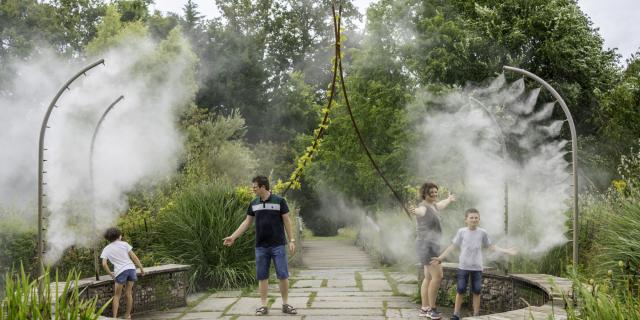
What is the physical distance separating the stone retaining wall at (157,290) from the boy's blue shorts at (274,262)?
4.25 ft

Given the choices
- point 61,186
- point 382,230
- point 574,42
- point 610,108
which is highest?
point 574,42

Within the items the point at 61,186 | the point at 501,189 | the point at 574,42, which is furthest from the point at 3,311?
the point at 574,42

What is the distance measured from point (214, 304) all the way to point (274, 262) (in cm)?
145

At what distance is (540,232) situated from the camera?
914 cm

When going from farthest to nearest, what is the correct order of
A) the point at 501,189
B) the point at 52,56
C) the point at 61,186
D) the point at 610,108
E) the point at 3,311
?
the point at 52,56
the point at 610,108
the point at 61,186
the point at 501,189
the point at 3,311

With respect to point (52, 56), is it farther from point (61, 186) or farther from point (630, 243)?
point (630, 243)

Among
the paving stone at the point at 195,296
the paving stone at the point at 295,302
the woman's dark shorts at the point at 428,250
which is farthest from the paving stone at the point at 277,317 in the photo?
the paving stone at the point at 195,296

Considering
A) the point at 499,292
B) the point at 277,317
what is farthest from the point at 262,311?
the point at 499,292

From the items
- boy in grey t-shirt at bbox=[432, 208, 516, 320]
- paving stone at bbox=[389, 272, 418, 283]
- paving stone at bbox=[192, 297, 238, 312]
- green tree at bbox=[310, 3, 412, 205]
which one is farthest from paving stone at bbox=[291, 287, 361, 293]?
green tree at bbox=[310, 3, 412, 205]

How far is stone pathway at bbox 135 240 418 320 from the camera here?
7566 millimetres

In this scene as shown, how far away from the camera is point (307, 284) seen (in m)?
10.3

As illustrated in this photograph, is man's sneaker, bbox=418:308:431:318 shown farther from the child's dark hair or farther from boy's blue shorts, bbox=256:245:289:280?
the child's dark hair

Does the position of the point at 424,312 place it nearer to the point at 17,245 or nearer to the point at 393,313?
the point at 393,313

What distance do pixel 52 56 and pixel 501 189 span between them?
21.5 meters
